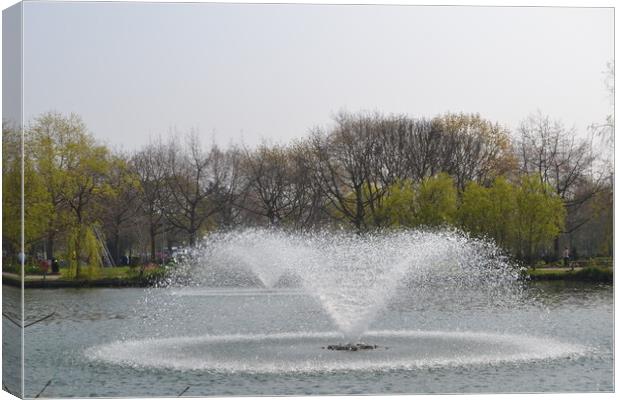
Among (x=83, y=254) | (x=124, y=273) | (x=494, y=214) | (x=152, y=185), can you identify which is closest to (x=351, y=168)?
(x=494, y=214)

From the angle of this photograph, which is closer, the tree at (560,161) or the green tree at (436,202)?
the tree at (560,161)

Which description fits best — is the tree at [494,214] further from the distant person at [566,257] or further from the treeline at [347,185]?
the distant person at [566,257]

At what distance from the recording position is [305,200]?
4494cm

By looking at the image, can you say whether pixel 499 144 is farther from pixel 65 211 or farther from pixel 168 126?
pixel 65 211

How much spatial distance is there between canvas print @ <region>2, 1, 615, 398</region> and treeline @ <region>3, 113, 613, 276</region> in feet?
0.36

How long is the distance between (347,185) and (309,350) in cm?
2764

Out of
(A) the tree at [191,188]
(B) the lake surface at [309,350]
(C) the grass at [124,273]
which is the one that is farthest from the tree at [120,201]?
(B) the lake surface at [309,350]

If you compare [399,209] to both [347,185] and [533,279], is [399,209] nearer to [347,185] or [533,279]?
[347,185]

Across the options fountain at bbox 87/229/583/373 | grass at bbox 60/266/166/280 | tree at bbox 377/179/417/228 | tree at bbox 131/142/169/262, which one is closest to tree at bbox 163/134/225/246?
tree at bbox 131/142/169/262

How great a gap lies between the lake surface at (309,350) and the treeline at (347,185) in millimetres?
7566

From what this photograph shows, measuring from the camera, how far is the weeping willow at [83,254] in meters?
35.3

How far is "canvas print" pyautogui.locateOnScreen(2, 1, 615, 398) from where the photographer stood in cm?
1535

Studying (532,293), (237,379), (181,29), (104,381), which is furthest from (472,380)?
(532,293)

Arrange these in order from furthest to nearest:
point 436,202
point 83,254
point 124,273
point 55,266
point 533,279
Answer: point 436,202 < point 124,273 < point 83,254 < point 533,279 < point 55,266
